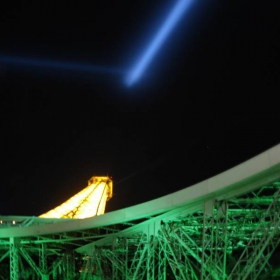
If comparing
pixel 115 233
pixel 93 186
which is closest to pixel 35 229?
pixel 115 233

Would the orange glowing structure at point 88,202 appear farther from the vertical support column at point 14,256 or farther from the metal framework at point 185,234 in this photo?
the vertical support column at point 14,256

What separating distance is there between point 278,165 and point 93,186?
215 ft

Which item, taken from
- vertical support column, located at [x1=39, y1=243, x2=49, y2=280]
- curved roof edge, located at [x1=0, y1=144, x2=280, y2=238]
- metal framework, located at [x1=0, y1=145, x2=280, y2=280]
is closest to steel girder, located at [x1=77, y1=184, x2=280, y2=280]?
metal framework, located at [x1=0, y1=145, x2=280, y2=280]

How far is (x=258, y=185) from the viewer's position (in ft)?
67.5

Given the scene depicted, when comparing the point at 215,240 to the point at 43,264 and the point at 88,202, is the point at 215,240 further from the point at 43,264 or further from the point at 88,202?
the point at 88,202

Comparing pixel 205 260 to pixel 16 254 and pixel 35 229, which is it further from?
pixel 16 254

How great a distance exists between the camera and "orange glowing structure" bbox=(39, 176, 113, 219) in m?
73.2

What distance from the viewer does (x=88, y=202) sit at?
78812mm

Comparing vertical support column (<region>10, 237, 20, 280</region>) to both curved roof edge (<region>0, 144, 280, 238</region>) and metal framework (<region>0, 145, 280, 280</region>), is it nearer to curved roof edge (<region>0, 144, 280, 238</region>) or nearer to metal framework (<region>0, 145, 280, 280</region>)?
metal framework (<region>0, 145, 280, 280</region>)

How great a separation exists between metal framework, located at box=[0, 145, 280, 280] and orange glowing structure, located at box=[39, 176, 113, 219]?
25608 mm

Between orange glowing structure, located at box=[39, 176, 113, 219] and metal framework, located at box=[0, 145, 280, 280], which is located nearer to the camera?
metal framework, located at box=[0, 145, 280, 280]

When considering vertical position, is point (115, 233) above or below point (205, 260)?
above

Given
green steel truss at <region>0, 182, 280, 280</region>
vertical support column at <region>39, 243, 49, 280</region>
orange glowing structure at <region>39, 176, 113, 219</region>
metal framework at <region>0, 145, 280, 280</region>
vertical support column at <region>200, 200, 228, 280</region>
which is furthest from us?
orange glowing structure at <region>39, 176, 113, 219</region>

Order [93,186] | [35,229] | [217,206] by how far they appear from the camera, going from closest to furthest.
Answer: [217,206] < [35,229] < [93,186]
